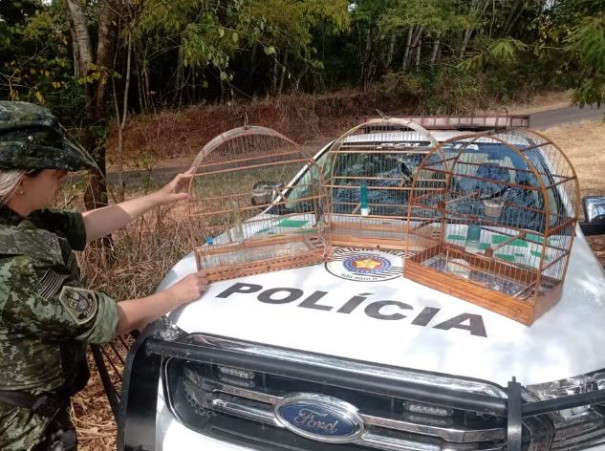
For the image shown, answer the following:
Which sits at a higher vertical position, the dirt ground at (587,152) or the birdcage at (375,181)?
the birdcage at (375,181)

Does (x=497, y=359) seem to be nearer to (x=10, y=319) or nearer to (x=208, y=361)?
(x=208, y=361)

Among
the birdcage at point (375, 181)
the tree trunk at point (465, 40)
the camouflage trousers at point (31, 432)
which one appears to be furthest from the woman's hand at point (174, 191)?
the tree trunk at point (465, 40)

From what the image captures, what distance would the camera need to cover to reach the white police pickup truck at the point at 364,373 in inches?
65.1

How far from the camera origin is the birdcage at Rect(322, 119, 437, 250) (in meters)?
2.80

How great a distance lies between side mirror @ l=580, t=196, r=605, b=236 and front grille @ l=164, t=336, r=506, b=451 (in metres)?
1.90

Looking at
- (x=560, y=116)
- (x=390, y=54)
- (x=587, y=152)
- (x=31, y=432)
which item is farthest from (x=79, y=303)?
(x=390, y=54)

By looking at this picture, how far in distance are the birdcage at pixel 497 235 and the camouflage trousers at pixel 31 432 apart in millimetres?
1485

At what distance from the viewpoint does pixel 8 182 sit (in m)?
1.56

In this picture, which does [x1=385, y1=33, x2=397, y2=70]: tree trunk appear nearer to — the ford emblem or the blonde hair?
the ford emblem

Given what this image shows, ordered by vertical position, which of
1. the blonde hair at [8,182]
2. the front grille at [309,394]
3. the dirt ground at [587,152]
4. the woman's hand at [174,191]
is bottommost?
the dirt ground at [587,152]

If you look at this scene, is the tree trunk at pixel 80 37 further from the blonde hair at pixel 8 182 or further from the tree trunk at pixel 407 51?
the tree trunk at pixel 407 51

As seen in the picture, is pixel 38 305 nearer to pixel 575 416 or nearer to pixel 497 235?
pixel 575 416

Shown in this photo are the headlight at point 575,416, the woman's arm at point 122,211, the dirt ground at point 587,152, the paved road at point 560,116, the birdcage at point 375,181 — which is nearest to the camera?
the headlight at point 575,416

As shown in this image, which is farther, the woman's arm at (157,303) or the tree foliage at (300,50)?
the tree foliage at (300,50)
